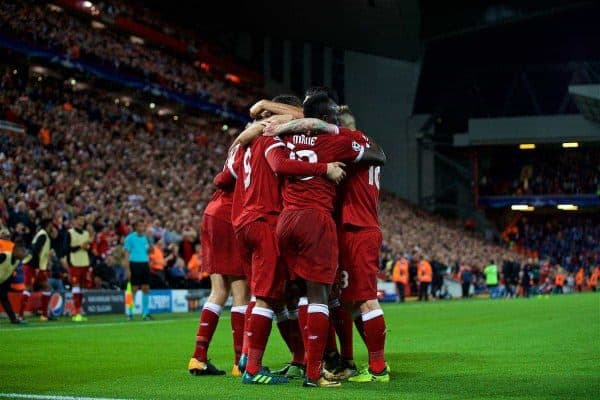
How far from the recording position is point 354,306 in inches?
339

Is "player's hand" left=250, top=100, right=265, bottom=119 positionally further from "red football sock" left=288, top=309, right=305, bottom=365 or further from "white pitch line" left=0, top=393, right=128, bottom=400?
"white pitch line" left=0, top=393, right=128, bottom=400

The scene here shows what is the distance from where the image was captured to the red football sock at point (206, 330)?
873cm

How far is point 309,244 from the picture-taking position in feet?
25.3

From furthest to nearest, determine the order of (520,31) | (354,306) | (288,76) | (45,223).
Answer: (288,76) → (520,31) → (45,223) → (354,306)

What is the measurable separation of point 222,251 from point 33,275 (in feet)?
41.0

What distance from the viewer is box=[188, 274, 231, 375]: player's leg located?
344 inches

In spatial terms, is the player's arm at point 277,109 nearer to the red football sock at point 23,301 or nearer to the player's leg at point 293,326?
the player's leg at point 293,326

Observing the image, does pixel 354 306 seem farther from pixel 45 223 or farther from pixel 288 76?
pixel 288 76

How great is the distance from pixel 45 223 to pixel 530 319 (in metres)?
10.6

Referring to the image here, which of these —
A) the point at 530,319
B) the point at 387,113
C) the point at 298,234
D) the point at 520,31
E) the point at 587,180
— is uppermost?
the point at 520,31

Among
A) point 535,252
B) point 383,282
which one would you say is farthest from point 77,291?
point 535,252

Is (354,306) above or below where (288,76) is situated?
below

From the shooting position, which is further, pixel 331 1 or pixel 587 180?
pixel 587 180

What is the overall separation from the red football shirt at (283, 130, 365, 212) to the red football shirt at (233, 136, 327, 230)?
0.14 metres
